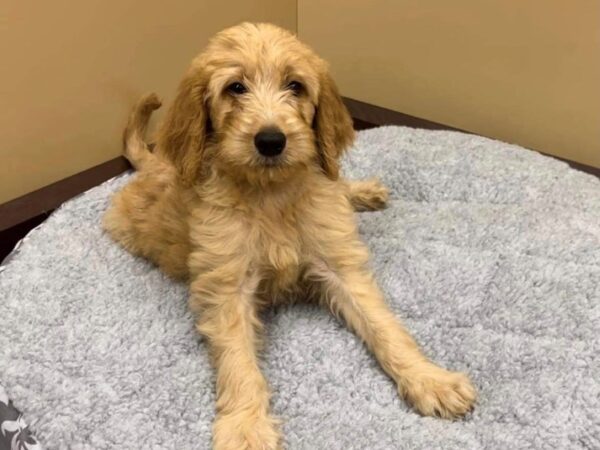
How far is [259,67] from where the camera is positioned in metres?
1.94

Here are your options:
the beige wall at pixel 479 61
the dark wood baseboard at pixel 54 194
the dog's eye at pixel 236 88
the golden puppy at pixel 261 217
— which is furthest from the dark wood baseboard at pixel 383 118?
the dog's eye at pixel 236 88

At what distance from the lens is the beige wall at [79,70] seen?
2643 millimetres

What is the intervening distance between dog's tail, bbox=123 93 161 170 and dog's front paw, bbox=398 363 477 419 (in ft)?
4.55

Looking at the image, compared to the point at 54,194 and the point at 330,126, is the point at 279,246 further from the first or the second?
the point at 54,194

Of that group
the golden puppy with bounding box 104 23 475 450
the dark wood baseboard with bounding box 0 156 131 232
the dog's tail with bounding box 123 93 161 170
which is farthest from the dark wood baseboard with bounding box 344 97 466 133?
the golden puppy with bounding box 104 23 475 450

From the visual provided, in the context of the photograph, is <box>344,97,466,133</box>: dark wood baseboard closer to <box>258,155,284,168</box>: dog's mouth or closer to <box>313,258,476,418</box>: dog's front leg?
<box>313,258,476,418</box>: dog's front leg

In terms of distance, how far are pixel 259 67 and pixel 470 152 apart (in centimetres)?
119

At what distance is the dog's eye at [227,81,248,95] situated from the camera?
196cm

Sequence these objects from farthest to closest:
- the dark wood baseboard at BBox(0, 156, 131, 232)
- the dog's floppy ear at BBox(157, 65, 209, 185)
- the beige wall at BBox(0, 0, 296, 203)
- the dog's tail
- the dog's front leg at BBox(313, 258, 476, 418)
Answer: the dog's tail, the dark wood baseboard at BBox(0, 156, 131, 232), the beige wall at BBox(0, 0, 296, 203), the dog's floppy ear at BBox(157, 65, 209, 185), the dog's front leg at BBox(313, 258, 476, 418)

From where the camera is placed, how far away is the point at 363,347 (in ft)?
6.88

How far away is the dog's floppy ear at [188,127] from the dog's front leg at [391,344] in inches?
18.1

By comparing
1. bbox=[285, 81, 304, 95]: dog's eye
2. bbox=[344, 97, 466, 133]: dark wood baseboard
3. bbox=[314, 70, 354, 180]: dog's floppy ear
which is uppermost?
bbox=[285, 81, 304, 95]: dog's eye

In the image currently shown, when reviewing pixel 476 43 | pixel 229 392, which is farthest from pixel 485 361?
pixel 476 43

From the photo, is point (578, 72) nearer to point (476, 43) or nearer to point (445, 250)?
point (476, 43)
